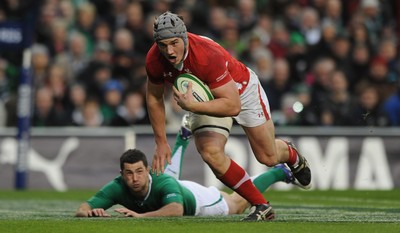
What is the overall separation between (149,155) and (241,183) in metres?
7.42

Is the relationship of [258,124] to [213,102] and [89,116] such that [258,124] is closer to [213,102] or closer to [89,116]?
[213,102]

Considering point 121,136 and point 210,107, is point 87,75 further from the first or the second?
point 210,107

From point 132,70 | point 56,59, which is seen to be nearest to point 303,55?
point 132,70

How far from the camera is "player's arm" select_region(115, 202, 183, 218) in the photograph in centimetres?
1019

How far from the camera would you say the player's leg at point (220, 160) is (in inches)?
388

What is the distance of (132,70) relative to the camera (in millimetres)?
18438

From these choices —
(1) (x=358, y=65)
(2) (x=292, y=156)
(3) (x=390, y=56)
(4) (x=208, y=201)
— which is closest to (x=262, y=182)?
(2) (x=292, y=156)

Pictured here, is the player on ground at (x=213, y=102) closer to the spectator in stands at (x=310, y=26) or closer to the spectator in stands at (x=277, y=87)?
the spectator in stands at (x=277, y=87)

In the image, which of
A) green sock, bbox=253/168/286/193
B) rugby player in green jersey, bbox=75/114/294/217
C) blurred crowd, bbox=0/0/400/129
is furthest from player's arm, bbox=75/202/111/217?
blurred crowd, bbox=0/0/400/129

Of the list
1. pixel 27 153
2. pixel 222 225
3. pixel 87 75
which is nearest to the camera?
pixel 222 225

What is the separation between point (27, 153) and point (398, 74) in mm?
6586

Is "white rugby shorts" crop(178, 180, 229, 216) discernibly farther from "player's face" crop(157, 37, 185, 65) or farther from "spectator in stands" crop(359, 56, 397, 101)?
"spectator in stands" crop(359, 56, 397, 101)

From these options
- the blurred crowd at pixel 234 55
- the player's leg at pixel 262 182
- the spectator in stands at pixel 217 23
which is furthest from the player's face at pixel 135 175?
the spectator in stands at pixel 217 23

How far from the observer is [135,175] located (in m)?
10.3
